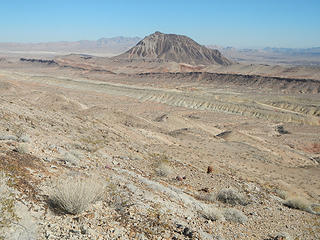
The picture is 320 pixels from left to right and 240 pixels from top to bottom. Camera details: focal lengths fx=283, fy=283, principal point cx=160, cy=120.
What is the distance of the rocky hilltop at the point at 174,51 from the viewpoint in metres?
135

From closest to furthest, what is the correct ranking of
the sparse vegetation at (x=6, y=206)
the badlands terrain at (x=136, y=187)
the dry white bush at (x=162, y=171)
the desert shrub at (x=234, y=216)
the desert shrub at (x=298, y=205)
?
the sparse vegetation at (x=6, y=206), the badlands terrain at (x=136, y=187), the desert shrub at (x=234, y=216), the desert shrub at (x=298, y=205), the dry white bush at (x=162, y=171)

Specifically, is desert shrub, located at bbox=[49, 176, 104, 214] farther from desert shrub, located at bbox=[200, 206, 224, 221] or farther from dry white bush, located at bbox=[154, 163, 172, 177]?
dry white bush, located at bbox=[154, 163, 172, 177]

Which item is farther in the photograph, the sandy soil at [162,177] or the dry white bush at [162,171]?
the dry white bush at [162,171]

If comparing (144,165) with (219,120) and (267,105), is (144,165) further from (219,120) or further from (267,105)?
(267,105)

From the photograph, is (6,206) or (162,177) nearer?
(6,206)

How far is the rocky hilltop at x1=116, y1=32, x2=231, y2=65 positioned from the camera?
13512cm

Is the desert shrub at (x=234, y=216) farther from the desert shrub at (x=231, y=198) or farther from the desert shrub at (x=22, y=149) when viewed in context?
the desert shrub at (x=22, y=149)

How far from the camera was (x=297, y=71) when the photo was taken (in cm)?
8394

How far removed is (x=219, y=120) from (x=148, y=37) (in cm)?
12041

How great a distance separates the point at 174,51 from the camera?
138750 mm

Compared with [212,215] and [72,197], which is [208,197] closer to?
[212,215]

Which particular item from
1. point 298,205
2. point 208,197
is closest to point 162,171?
point 208,197

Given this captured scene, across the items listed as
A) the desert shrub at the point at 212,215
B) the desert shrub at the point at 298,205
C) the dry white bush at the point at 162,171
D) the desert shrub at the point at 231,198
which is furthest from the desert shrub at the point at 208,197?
the desert shrub at the point at 298,205

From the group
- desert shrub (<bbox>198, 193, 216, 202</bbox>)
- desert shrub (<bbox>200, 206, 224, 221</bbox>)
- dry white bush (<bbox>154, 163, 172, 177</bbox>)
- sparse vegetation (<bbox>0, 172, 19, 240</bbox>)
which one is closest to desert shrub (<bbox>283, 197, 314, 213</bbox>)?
desert shrub (<bbox>198, 193, 216, 202</bbox>)
